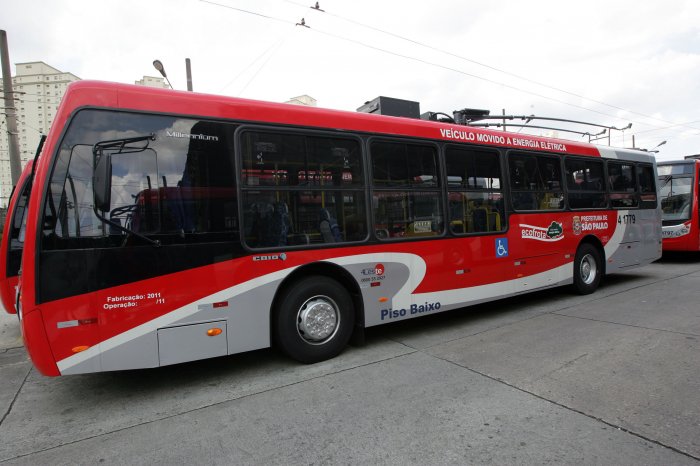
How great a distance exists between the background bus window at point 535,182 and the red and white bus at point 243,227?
116 mm

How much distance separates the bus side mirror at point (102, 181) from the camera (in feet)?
11.3

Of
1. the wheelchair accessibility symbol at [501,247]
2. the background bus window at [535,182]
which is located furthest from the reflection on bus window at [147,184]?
the background bus window at [535,182]

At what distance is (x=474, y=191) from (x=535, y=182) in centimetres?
159

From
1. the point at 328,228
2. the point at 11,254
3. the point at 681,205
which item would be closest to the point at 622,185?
the point at 681,205

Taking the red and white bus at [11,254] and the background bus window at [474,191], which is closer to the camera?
the background bus window at [474,191]

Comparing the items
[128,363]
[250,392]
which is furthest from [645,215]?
[128,363]

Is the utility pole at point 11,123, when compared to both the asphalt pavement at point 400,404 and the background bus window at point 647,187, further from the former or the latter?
the background bus window at point 647,187

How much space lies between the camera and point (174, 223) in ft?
12.6

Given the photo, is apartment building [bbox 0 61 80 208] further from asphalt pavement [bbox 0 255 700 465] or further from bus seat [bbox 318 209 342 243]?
bus seat [bbox 318 209 342 243]

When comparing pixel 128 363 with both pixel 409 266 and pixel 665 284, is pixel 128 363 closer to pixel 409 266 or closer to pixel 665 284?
pixel 409 266

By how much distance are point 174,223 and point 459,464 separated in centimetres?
312

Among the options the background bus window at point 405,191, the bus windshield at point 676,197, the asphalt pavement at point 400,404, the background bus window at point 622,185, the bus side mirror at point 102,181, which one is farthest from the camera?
the bus windshield at point 676,197

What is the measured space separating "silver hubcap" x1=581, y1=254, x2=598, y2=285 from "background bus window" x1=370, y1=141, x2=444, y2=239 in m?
4.09

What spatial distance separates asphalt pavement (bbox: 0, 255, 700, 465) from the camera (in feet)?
9.30
